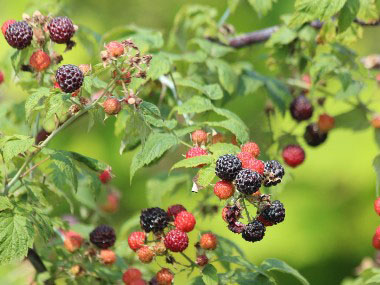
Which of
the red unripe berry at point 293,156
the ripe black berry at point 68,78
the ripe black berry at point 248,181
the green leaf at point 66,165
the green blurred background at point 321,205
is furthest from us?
the green blurred background at point 321,205

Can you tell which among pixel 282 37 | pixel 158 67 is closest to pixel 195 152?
pixel 158 67

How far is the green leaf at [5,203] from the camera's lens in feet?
8.84

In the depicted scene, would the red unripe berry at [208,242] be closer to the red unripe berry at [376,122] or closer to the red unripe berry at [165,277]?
the red unripe berry at [165,277]

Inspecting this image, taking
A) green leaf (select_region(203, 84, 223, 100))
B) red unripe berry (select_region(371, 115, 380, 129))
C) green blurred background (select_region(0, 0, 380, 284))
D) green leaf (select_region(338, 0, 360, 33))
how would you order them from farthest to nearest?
green blurred background (select_region(0, 0, 380, 284)) → red unripe berry (select_region(371, 115, 380, 129)) → green leaf (select_region(203, 84, 223, 100)) → green leaf (select_region(338, 0, 360, 33))

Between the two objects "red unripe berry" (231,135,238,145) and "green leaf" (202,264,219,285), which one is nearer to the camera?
"green leaf" (202,264,219,285)

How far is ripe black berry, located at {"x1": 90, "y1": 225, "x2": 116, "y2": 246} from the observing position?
10.8 feet

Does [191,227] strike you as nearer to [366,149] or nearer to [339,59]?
[339,59]

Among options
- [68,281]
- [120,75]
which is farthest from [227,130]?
[68,281]

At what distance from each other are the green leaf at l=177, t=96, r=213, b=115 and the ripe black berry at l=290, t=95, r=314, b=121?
86 centimetres

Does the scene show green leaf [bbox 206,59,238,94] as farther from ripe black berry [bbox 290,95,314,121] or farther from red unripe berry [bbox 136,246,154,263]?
red unripe berry [bbox 136,246,154,263]

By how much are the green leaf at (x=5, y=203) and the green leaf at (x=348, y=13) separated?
57.5 inches

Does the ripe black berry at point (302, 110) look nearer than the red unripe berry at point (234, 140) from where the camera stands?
No

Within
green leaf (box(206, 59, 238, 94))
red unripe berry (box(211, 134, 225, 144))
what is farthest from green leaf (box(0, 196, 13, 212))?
green leaf (box(206, 59, 238, 94))

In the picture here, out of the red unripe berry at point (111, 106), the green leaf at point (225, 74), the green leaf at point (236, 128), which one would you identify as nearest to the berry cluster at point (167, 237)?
the green leaf at point (236, 128)
